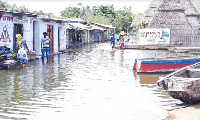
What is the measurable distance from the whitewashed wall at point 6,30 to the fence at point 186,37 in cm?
1861

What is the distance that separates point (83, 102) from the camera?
Answer: 1078 centimetres

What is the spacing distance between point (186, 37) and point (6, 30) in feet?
Result: 64.4

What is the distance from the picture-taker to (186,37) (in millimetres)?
35406

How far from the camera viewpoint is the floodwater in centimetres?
942

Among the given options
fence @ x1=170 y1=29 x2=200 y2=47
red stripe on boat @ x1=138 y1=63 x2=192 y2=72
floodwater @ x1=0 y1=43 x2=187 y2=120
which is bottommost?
floodwater @ x1=0 y1=43 x2=187 y2=120

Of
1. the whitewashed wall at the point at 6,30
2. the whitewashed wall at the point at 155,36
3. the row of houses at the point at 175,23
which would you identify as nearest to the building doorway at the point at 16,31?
the whitewashed wall at the point at 6,30

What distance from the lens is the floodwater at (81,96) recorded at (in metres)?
9.42

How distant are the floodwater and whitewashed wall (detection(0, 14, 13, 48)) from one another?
313 centimetres

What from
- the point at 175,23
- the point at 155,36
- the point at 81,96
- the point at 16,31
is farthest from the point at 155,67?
the point at 175,23

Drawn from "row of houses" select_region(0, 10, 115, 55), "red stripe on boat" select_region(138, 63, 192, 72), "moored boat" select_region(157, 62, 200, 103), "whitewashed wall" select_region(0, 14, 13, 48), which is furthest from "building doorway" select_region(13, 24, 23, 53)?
"moored boat" select_region(157, 62, 200, 103)

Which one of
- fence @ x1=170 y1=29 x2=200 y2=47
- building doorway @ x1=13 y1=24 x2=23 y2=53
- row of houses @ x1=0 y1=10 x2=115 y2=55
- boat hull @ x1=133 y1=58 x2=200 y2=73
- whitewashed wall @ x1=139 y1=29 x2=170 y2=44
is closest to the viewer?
boat hull @ x1=133 y1=58 x2=200 y2=73

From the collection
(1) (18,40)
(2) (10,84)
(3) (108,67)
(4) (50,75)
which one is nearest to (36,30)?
(1) (18,40)

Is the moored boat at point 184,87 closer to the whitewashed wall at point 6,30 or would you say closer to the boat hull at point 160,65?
the boat hull at point 160,65

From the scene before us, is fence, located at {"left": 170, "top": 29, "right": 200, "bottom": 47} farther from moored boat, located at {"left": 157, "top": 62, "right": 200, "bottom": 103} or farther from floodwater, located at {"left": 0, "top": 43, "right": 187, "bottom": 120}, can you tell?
moored boat, located at {"left": 157, "top": 62, "right": 200, "bottom": 103}
